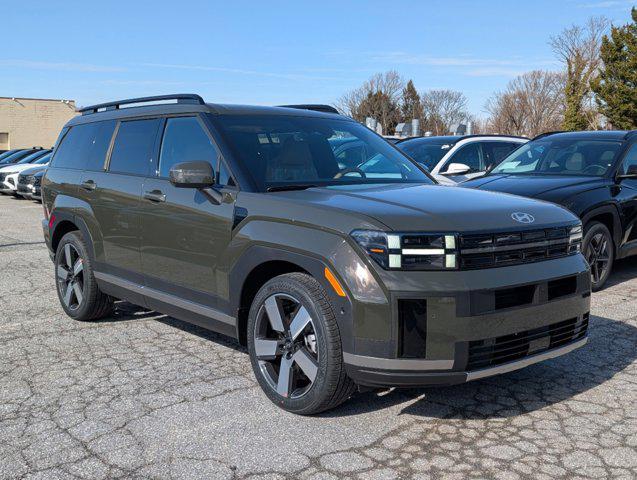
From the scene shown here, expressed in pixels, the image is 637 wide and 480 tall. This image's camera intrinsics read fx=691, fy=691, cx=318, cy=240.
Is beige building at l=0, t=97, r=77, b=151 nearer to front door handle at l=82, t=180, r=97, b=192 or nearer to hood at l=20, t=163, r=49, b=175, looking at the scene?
hood at l=20, t=163, r=49, b=175

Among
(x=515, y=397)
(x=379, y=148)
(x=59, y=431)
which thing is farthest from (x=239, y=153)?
(x=515, y=397)

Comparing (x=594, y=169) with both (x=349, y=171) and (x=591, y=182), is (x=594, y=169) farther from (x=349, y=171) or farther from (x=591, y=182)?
(x=349, y=171)

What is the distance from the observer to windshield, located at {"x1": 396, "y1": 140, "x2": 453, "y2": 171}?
10.9 metres

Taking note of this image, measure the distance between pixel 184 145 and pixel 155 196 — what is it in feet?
1.38

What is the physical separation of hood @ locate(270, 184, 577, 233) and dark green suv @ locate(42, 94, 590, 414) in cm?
1

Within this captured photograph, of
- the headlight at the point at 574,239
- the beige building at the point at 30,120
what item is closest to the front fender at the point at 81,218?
the headlight at the point at 574,239

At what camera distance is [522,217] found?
3869mm

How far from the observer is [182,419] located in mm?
3867

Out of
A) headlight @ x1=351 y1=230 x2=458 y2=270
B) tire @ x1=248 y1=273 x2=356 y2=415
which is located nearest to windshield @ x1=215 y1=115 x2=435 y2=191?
tire @ x1=248 y1=273 x2=356 y2=415

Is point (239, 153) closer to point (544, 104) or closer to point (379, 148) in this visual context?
point (379, 148)

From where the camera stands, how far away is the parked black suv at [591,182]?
281 inches

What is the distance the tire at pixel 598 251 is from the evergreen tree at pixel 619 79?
4172cm

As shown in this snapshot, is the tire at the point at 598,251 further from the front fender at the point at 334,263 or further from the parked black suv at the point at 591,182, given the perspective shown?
the front fender at the point at 334,263

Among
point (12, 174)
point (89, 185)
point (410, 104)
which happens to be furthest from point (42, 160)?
point (410, 104)
